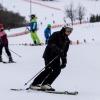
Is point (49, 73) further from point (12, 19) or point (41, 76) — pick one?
point (12, 19)

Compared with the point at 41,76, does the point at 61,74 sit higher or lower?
lower

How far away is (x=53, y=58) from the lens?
12062 mm

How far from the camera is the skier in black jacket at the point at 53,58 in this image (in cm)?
1178

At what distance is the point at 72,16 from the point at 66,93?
71860 millimetres

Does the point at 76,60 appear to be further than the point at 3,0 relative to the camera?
No

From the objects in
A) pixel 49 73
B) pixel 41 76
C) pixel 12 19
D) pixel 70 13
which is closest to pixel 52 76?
pixel 49 73

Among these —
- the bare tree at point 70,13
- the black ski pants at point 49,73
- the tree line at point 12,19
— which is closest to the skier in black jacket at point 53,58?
the black ski pants at point 49,73

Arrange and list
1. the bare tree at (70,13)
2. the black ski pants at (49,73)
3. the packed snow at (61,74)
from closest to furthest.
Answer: the packed snow at (61,74), the black ski pants at (49,73), the bare tree at (70,13)

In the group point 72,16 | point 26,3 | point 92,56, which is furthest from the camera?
point 26,3

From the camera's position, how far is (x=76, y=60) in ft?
70.1

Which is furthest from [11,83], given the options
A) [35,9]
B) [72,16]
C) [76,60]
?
[35,9]

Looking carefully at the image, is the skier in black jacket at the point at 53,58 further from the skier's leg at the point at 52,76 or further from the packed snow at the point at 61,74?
the packed snow at the point at 61,74

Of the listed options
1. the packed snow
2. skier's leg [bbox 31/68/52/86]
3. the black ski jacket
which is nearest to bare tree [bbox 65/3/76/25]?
the packed snow

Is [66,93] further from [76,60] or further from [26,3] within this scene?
[26,3]
